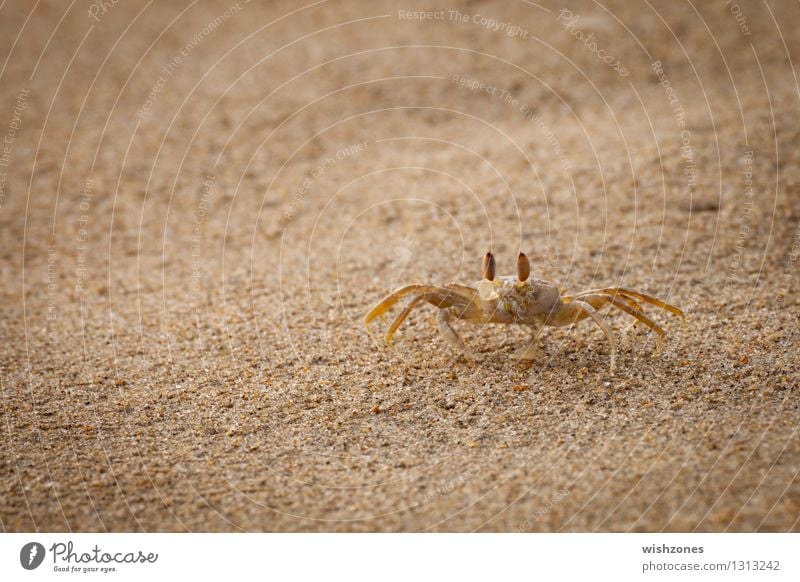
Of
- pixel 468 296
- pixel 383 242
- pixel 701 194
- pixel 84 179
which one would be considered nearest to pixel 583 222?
pixel 701 194

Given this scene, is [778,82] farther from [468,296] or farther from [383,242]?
[468,296]

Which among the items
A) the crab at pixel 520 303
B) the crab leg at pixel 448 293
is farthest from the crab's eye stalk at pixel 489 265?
the crab leg at pixel 448 293
